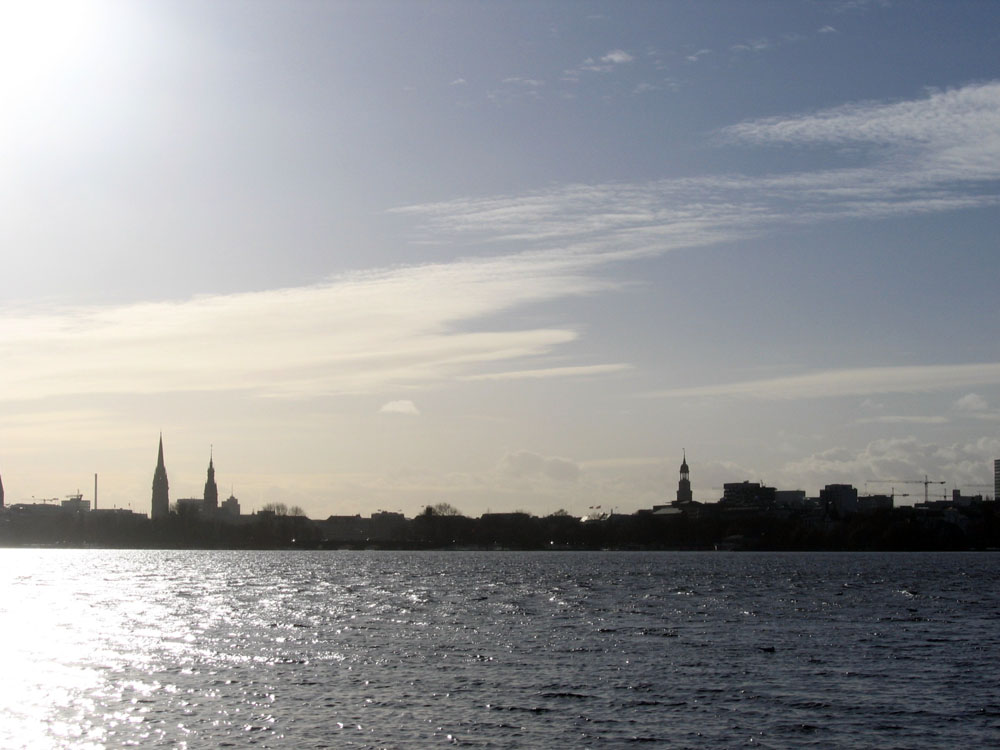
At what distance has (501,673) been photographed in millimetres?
54219

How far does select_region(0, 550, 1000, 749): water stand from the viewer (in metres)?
40.9

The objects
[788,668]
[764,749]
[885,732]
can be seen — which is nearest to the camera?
[764,749]

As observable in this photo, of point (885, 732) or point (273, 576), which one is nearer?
point (885, 732)

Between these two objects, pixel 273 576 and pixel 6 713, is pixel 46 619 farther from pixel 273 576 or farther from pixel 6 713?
pixel 273 576

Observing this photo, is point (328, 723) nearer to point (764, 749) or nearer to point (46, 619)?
point (764, 749)

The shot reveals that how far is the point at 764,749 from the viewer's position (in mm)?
38688

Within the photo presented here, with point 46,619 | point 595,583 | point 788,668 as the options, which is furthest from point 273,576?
point 788,668

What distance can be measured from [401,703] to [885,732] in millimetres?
16959

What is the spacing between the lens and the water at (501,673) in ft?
134

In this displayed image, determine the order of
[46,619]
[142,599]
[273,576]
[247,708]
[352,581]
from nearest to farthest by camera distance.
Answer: [247,708] < [46,619] < [142,599] < [352,581] < [273,576]

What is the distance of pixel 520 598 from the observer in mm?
110812

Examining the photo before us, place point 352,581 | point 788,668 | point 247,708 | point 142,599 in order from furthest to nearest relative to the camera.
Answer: point 352,581 → point 142,599 → point 788,668 → point 247,708

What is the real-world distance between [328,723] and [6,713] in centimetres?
1162

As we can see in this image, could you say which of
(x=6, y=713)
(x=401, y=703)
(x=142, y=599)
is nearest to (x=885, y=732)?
(x=401, y=703)
